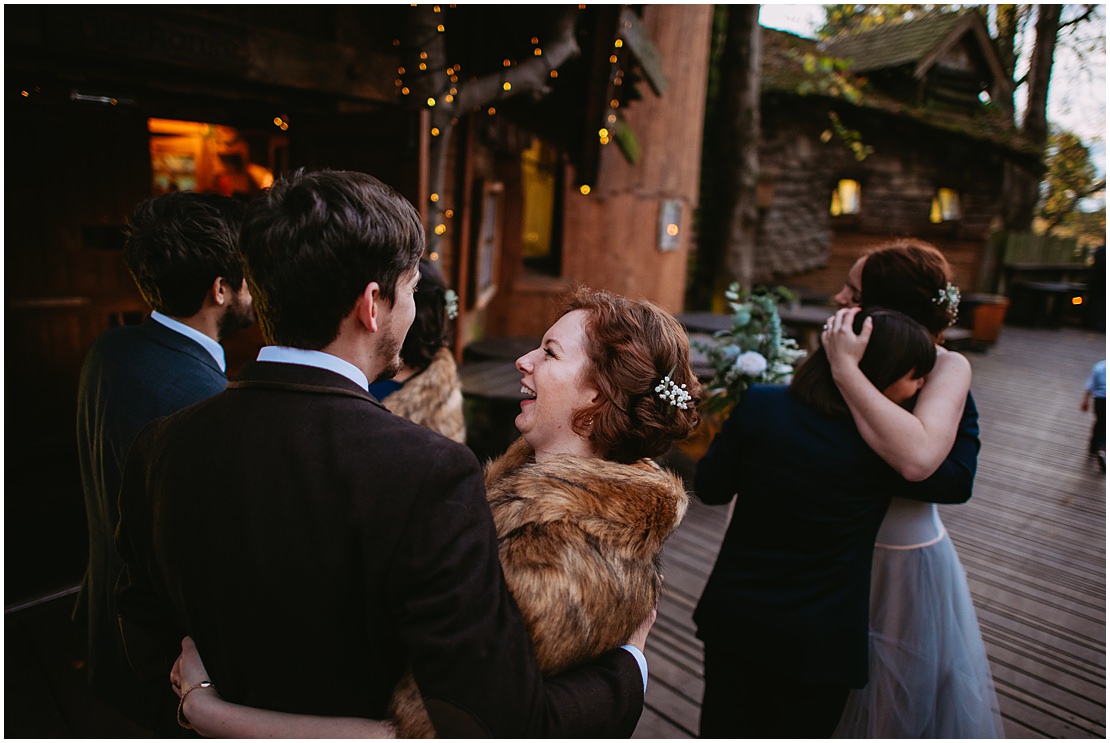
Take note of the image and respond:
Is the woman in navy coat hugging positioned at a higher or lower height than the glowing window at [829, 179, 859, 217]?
lower

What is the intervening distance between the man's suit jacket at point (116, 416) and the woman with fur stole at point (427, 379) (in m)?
0.71

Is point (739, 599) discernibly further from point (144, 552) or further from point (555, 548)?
point (144, 552)

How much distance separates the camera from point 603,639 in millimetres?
1180

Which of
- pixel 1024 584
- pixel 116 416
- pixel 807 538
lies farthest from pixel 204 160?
pixel 1024 584

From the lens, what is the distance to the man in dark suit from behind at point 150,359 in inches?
67.7

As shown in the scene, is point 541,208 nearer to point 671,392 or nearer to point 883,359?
point 883,359

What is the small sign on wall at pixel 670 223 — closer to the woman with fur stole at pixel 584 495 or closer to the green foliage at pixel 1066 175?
the woman with fur stole at pixel 584 495

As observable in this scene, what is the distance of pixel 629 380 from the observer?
1.42 meters

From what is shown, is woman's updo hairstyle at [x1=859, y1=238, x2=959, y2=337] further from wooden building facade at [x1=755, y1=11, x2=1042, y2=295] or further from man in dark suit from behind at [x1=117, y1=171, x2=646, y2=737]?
wooden building facade at [x1=755, y1=11, x2=1042, y2=295]

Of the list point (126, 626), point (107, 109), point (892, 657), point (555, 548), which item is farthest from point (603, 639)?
point (107, 109)

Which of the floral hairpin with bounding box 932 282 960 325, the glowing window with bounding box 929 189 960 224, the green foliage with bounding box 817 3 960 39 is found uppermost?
the green foliage with bounding box 817 3 960 39

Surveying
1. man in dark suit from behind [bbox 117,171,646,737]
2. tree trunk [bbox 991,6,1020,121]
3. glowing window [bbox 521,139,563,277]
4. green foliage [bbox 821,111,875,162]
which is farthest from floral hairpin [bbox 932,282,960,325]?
tree trunk [bbox 991,6,1020,121]

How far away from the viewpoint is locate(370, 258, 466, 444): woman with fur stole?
2.46 m

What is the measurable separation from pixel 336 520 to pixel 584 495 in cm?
44
